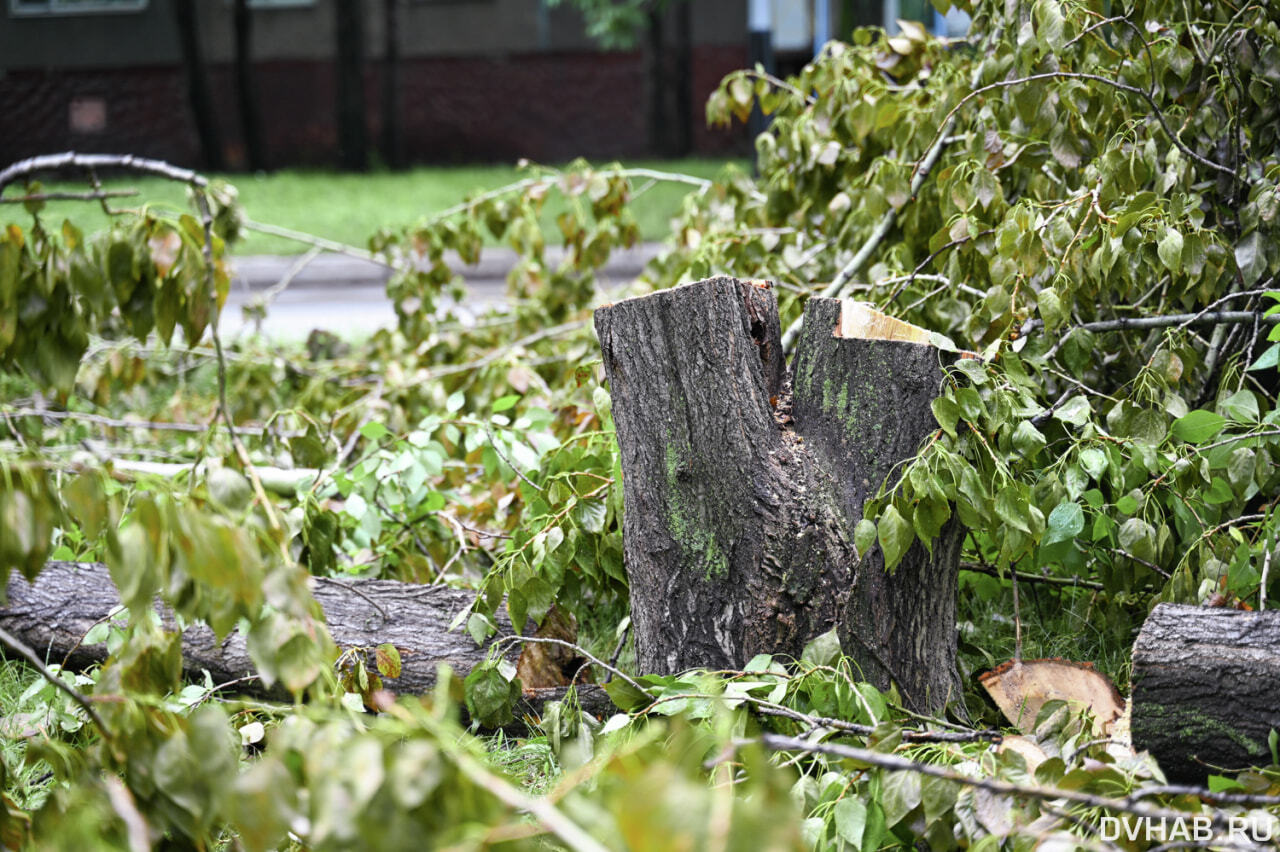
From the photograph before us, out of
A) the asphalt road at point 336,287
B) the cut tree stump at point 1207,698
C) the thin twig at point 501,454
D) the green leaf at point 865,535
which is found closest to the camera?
the cut tree stump at point 1207,698

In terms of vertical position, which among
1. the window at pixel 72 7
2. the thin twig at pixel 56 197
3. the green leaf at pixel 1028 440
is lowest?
the green leaf at pixel 1028 440

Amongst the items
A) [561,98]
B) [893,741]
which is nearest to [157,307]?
[893,741]

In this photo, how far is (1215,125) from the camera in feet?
7.75

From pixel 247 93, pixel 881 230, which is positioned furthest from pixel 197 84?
pixel 881 230

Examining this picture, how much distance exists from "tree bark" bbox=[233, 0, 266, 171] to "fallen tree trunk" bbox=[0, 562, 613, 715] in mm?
13596

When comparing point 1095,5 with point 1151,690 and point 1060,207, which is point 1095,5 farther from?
point 1151,690

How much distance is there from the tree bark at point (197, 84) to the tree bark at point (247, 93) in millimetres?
408

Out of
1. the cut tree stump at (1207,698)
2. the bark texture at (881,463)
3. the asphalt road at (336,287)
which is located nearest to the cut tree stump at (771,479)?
the bark texture at (881,463)

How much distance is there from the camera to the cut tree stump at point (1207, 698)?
65.6 inches

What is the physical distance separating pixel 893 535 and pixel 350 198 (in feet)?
38.6

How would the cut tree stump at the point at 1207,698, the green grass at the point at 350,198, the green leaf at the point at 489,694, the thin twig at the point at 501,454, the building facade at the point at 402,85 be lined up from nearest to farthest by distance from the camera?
the cut tree stump at the point at 1207,698 → the green leaf at the point at 489,694 → the thin twig at the point at 501,454 → the green grass at the point at 350,198 → the building facade at the point at 402,85

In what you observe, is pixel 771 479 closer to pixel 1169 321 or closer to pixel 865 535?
pixel 865 535

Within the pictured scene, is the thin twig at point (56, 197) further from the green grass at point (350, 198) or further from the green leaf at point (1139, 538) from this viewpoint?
the green grass at point (350, 198)

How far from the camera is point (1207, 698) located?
167 centimetres
